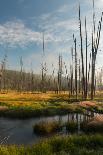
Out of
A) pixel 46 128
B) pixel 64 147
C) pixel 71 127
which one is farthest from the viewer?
pixel 71 127

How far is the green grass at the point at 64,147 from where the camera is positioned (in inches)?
505

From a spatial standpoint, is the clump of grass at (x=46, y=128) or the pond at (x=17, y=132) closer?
the pond at (x=17, y=132)

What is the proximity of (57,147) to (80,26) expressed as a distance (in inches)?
1641

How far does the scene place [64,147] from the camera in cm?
1441

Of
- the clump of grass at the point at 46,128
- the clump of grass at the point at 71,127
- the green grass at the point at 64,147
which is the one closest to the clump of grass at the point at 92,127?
the clump of grass at the point at 71,127

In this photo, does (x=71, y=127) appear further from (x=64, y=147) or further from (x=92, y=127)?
(x=64, y=147)

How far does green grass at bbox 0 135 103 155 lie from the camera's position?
12820 millimetres

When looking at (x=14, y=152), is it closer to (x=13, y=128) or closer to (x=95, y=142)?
(x=95, y=142)

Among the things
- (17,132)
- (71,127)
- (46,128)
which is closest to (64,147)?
(46,128)

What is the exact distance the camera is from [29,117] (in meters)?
29.0

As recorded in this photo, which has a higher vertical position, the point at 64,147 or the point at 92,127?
the point at 92,127

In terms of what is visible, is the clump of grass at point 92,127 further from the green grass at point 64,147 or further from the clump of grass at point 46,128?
the green grass at point 64,147

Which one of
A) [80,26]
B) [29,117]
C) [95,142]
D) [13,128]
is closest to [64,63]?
[80,26]

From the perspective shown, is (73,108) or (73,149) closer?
(73,149)
